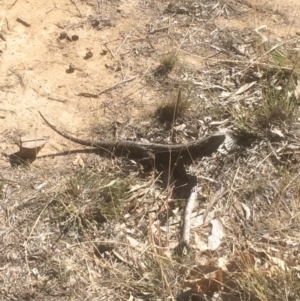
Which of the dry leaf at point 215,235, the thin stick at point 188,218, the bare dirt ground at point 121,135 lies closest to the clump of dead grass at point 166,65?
the bare dirt ground at point 121,135

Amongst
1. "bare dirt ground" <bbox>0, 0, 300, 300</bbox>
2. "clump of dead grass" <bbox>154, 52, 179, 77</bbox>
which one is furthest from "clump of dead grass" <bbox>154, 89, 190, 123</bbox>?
"clump of dead grass" <bbox>154, 52, 179, 77</bbox>

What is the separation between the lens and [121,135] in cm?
435

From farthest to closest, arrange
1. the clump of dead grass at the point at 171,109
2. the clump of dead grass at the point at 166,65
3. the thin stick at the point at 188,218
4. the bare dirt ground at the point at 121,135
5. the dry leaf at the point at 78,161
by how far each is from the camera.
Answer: the clump of dead grass at the point at 166,65
the clump of dead grass at the point at 171,109
the dry leaf at the point at 78,161
the thin stick at the point at 188,218
the bare dirt ground at the point at 121,135

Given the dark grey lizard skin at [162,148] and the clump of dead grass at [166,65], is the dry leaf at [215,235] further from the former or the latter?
the clump of dead grass at [166,65]

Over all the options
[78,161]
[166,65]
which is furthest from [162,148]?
[166,65]

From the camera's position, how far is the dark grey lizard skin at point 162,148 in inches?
164

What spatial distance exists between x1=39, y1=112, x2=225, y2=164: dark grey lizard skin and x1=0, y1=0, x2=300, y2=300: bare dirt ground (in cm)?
10

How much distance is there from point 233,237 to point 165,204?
539 millimetres

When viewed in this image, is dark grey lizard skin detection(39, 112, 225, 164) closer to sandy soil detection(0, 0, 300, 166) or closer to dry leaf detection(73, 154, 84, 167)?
dry leaf detection(73, 154, 84, 167)

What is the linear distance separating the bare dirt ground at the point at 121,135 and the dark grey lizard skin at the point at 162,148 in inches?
3.7

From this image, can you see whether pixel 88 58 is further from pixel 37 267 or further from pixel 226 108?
pixel 37 267

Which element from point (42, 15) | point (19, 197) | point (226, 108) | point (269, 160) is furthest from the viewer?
point (42, 15)

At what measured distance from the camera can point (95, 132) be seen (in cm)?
438

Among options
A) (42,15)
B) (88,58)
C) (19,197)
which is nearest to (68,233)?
(19,197)
